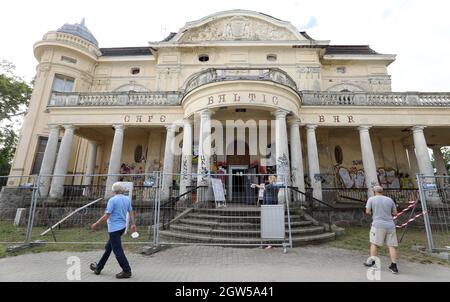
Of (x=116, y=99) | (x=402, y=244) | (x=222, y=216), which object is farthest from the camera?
(x=116, y=99)

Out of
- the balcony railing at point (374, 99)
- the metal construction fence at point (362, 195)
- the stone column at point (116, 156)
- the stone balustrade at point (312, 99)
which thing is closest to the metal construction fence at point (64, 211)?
the stone column at point (116, 156)

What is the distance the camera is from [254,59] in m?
18.6

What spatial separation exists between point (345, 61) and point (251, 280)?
2019 centimetres

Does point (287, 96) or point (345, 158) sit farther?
point (345, 158)

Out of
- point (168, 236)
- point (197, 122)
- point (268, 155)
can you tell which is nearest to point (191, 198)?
point (168, 236)

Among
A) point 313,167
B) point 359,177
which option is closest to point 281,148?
point 313,167

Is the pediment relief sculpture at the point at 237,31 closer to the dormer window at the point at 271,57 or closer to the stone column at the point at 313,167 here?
the dormer window at the point at 271,57

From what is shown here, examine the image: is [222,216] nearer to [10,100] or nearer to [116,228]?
[116,228]

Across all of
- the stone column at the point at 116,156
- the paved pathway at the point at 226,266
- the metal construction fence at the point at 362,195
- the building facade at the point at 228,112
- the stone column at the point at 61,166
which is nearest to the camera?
the paved pathway at the point at 226,266

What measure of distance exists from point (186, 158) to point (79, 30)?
16.7m

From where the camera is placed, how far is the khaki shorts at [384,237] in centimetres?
493

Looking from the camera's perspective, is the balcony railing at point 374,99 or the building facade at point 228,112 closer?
the building facade at point 228,112

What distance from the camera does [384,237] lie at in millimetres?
5039
